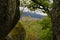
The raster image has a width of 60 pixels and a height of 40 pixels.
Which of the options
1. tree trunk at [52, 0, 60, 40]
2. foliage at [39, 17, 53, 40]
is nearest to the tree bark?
tree trunk at [52, 0, 60, 40]

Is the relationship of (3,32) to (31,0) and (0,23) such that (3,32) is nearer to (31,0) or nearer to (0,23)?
(0,23)

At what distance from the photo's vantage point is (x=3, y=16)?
38.4 feet

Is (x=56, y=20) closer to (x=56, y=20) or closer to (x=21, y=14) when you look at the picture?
(x=56, y=20)

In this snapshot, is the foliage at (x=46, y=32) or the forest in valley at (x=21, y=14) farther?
the foliage at (x=46, y=32)

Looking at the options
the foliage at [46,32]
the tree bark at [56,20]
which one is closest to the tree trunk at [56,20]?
the tree bark at [56,20]

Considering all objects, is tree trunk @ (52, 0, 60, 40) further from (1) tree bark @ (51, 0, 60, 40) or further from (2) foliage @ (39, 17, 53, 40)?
(2) foliage @ (39, 17, 53, 40)

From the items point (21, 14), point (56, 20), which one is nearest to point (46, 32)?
point (21, 14)

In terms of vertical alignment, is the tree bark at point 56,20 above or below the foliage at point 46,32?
above

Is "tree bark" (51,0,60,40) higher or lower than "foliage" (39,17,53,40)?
higher

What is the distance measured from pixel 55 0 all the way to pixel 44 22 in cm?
2665

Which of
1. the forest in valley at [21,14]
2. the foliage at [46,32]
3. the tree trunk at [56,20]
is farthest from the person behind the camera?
the foliage at [46,32]

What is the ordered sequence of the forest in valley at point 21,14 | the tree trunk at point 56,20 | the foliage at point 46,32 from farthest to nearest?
1. the foliage at point 46,32
2. the tree trunk at point 56,20
3. the forest in valley at point 21,14

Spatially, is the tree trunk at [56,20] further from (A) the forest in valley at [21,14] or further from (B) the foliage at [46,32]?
(B) the foliage at [46,32]

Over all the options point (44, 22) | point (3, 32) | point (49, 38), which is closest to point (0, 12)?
point (3, 32)
